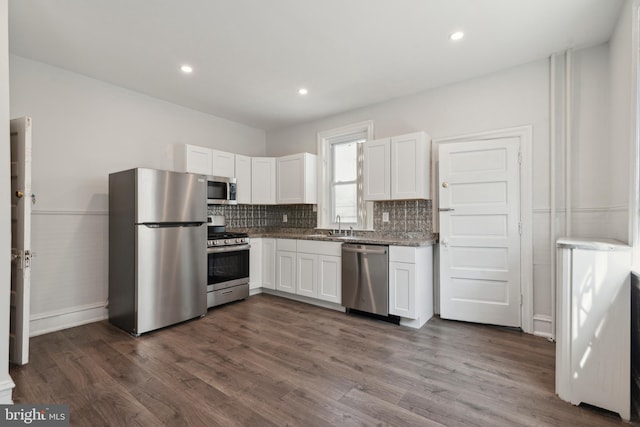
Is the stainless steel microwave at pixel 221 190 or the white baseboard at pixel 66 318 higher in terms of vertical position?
the stainless steel microwave at pixel 221 190

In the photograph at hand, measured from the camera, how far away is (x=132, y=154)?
3.62 meters

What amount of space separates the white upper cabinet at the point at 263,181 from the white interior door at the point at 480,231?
8.30 ft

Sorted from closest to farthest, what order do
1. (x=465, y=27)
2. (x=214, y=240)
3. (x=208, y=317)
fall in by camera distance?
(x=465, y=27) < (x=208, y=317) < (x=214, y=240)

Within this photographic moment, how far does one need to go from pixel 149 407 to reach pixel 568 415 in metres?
2.46

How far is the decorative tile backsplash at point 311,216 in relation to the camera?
11.9 ft

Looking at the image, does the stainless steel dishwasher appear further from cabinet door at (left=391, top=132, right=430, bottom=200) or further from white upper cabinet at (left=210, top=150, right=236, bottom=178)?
white upper cabinet at (left=210, top=150, right=236, bottom=178)

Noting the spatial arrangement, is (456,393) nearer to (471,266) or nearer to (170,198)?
(471,266)

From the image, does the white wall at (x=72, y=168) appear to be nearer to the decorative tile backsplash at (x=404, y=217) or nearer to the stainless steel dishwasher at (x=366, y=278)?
the stainless steel dishwasher at (x=366, y=278)

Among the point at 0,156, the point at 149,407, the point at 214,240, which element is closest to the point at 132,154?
the point at 214,240

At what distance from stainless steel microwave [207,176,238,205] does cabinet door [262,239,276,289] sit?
30.0 inches

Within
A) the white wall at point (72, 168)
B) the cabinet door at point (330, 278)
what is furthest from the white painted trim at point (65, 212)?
the cabinet door at point (330, 278)

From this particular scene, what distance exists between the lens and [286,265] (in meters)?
4.06

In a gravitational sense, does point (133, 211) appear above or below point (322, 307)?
above

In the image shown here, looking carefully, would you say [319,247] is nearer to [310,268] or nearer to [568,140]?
[310,268]
